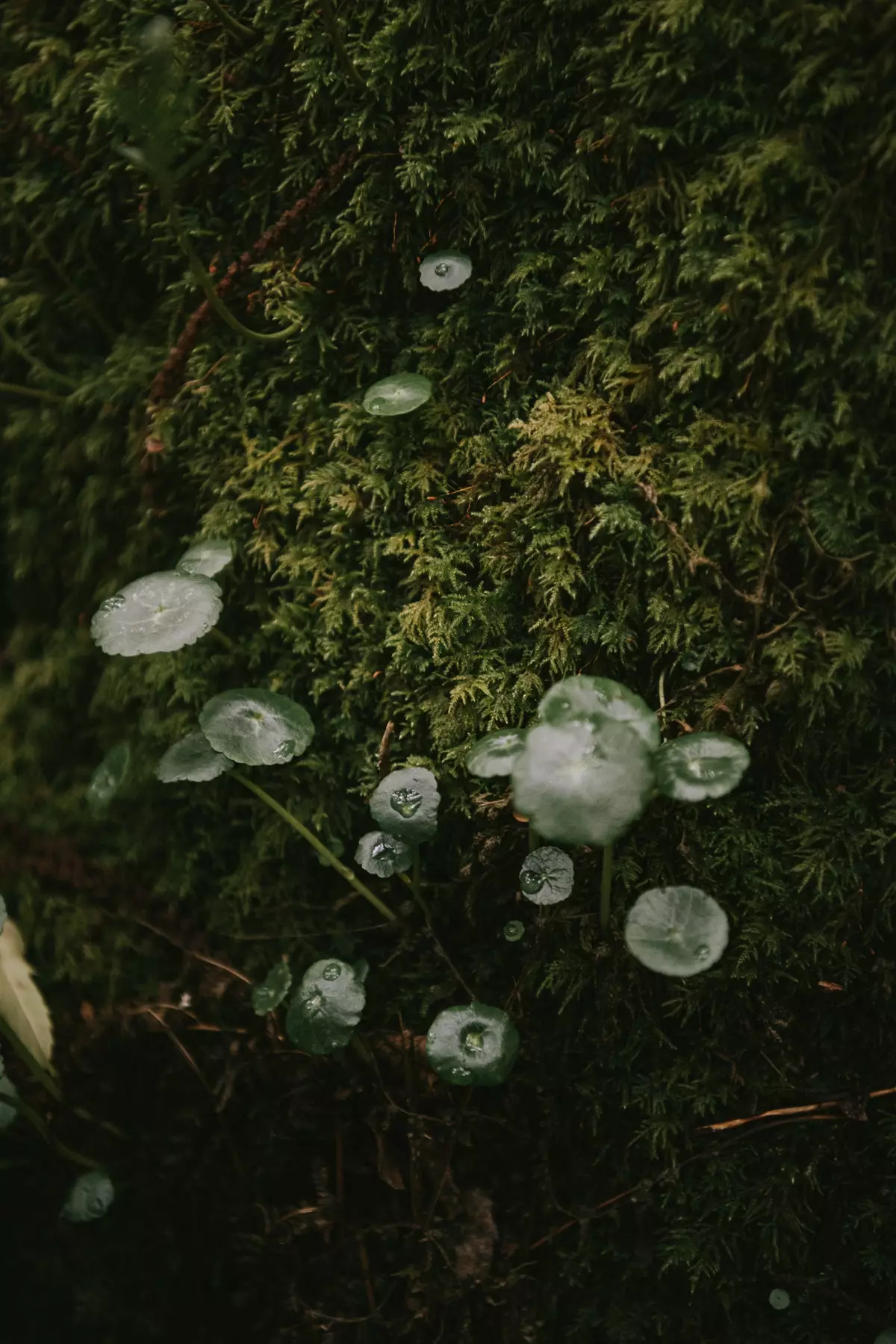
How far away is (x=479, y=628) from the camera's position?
51.8 inches

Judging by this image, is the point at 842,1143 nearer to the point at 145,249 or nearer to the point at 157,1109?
the point at 157,1109

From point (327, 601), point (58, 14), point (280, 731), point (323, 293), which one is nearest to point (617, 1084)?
point (280, 731)

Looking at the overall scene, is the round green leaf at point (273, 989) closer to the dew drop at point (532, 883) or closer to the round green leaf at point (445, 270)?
the dew drop at point (532, 883)

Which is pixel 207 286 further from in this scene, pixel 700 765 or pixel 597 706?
pixel 700 765

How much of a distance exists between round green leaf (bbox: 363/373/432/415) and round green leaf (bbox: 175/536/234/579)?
310mm

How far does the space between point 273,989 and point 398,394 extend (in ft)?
2.95

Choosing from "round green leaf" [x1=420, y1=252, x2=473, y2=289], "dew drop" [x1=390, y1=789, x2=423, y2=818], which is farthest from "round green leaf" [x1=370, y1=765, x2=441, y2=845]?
"round green leaf" [x1=420, y1=252, x2=473, y2=289]

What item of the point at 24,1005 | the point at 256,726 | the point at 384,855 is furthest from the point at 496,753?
the point at 24,1005

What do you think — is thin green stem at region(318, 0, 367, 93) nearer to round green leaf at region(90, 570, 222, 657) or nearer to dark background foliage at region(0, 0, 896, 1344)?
dark background foliage at region(0, 0, 896, 1344)

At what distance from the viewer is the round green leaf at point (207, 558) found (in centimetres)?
136

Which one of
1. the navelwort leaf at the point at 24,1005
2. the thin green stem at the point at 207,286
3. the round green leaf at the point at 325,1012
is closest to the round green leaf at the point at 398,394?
the thin green stem at the point at 207,286

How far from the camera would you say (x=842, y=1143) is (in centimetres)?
122

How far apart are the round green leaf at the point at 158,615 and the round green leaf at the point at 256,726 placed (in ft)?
0.37

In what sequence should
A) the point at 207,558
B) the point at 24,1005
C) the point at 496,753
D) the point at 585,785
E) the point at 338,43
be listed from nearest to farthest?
the point at 585,785, the point at 496,753, the point at 338,43, the point at 207,558, the point at 24,1005
